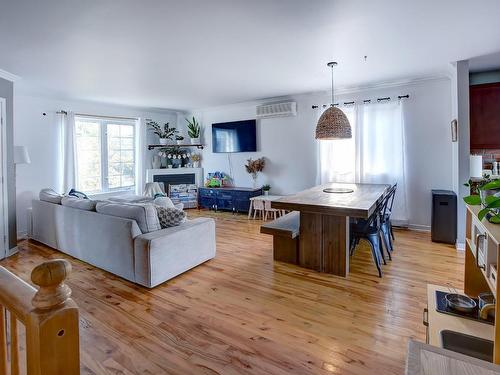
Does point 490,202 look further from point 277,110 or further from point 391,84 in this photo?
point 277,110

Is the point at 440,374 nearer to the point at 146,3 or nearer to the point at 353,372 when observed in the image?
the point at 353,372

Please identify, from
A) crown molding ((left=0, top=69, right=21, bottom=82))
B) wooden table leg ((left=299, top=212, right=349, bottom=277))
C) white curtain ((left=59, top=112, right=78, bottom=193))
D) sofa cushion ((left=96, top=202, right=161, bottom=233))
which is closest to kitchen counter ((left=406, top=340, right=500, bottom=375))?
wooden table leg ((left=299, top=212, right=349, bottom=277))

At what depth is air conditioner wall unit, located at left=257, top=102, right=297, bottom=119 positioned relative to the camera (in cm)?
550

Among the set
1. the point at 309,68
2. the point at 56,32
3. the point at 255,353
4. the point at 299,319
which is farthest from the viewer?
the point at 309,68

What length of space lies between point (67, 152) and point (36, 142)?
1.56 feet

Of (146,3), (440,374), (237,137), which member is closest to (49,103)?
(237,137)

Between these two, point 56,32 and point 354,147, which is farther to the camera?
point 354,147

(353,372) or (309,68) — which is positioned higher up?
(309,68)

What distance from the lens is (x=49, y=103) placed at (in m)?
5.00

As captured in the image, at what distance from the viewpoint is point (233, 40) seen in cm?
276

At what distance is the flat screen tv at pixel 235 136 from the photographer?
20.1ft

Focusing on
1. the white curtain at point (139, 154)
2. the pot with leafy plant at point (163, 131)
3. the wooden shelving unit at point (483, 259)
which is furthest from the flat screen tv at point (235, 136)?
the wooden shelving unit at point (483, 259)

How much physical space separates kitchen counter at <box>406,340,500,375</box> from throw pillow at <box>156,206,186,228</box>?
8.64ft

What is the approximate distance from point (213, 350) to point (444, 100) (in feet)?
15.3
